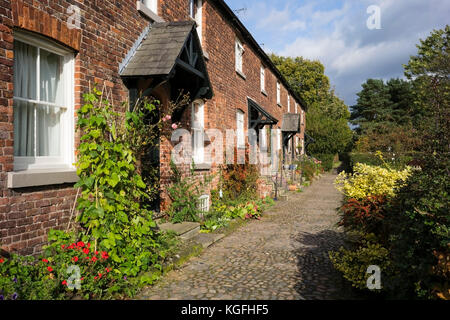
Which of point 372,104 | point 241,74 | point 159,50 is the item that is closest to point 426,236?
point 159,50

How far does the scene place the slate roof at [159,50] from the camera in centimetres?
567

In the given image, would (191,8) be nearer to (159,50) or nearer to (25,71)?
(159,50)

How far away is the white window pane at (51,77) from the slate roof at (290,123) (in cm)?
1726

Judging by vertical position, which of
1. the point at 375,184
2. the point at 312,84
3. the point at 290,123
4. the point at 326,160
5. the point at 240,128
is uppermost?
the point at 312,84

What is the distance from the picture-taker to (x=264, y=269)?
5152 millimetres

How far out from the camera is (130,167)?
177 inches

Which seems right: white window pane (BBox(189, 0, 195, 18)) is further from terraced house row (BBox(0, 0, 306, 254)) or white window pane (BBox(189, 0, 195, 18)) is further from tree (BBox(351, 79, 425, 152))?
tree (BBox(351, 79, 425, 152))

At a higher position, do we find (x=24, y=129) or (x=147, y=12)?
(x=147, y=12)

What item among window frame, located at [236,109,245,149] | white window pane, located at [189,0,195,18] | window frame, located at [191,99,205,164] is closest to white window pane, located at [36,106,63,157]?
window frame, located at [191,99,205,164]

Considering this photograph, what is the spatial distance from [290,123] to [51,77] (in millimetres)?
17954

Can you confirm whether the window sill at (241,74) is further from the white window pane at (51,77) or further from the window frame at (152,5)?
the white window pane at (51,77)

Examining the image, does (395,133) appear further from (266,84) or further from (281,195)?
(281,195)

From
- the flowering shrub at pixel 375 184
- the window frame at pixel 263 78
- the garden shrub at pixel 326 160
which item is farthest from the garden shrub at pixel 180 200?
the garden shrub at pixel 326 160
